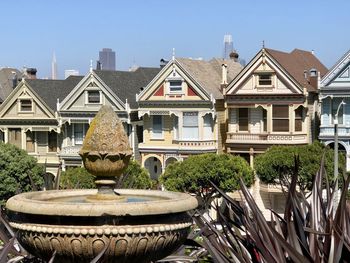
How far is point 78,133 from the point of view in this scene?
160ft

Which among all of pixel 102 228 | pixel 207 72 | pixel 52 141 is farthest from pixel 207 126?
pixel 102 228

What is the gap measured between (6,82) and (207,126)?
18.6m

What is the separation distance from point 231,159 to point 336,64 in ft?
25.6

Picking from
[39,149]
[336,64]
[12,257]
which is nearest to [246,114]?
[336,64]

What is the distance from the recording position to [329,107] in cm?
4278

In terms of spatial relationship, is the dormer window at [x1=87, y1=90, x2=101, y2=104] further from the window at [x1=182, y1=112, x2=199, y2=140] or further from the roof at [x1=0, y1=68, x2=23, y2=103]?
the roof at [x1=0, y1=68, x2=23, y2=103]

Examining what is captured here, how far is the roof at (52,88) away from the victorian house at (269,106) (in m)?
11.9

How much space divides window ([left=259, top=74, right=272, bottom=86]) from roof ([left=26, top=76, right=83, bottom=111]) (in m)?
13.6

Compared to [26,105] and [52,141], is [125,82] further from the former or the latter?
[26,105]

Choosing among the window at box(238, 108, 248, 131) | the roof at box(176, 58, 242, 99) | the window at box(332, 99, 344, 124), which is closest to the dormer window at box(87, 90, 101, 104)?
the roof at box(176, 58, 242, 99)

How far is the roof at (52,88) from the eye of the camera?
163ft

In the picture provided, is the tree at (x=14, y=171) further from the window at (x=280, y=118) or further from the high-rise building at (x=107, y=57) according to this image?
the high-rise building at (x=107, y=57)

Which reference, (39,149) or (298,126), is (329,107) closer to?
(298,126)

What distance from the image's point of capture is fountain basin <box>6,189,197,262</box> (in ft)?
36.5
